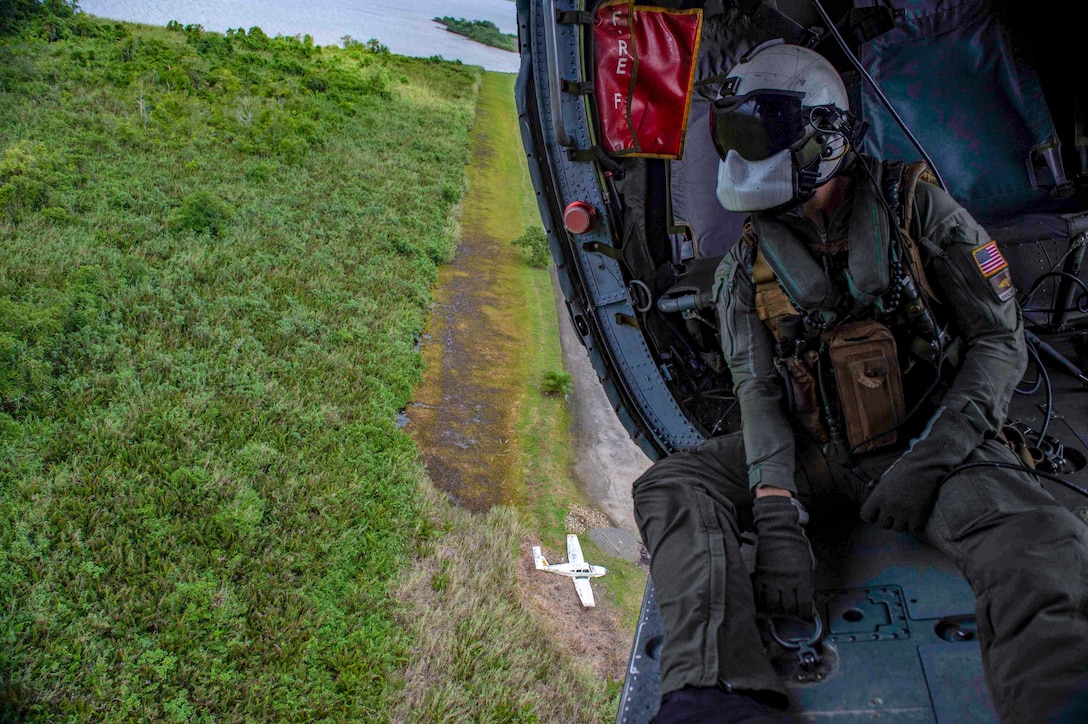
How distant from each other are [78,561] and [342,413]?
247 cm

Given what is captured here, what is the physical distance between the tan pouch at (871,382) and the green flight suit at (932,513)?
0.10 metres

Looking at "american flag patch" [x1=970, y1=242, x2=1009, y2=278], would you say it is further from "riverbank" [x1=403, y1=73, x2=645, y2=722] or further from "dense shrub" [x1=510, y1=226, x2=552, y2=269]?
"dense shrub" [x1=510, y1=226, x2=552, y2=269]

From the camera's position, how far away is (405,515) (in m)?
5.45

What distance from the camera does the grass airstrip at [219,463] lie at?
12.6 ft

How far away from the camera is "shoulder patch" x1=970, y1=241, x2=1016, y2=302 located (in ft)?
8.63

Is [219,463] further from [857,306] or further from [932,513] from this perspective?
[932,513]

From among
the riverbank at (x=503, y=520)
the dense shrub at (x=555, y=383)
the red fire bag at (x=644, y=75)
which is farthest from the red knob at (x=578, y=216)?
the dense shrub at (x=555, y=383)

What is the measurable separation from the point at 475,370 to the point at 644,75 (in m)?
4.73

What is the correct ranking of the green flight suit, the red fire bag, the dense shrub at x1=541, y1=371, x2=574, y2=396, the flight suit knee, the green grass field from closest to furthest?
the flight suit knee → the green flight suit → the green grass field → the red fire bag → the dense shrub at x1=541, y1=371, x2=574, y2=396

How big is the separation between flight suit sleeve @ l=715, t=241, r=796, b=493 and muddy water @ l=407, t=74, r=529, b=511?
350 centimetres

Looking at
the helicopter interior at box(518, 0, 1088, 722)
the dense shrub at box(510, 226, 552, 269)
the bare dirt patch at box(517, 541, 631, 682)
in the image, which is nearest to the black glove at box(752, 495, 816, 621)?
the helicopter interior at box(518, 0, 1088, 722)

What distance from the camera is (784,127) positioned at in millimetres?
2791

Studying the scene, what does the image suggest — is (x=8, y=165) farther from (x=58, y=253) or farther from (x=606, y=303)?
(x=606, y=303)

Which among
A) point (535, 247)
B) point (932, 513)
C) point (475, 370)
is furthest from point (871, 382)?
point (535, 247)
